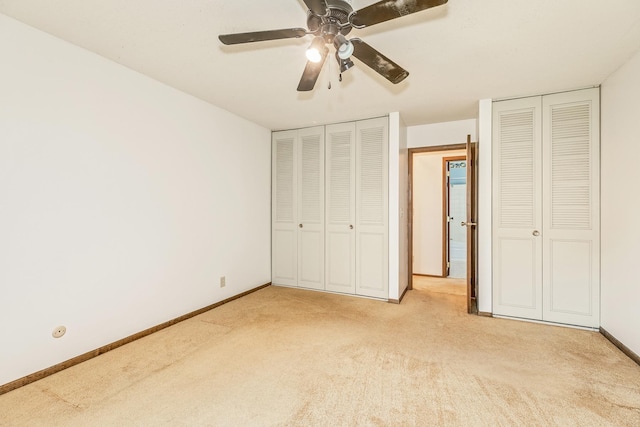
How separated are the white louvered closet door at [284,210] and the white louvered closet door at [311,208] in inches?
3.9

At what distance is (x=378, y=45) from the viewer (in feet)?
7.25

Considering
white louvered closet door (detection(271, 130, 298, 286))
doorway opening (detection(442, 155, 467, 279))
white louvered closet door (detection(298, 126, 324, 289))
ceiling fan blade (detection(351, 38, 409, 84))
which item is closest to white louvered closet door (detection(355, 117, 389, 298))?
white louvered closet door (detection(298, 126, 324, 289))

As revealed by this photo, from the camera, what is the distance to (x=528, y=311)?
3.17 m

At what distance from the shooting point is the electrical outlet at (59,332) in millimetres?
2152

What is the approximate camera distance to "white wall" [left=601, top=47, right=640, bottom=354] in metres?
2.33

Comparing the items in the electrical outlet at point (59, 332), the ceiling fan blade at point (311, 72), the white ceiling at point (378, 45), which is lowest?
the electrical outlet at point (59, 332)

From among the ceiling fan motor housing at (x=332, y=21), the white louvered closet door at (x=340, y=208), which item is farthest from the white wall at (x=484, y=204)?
the ceiling fan motor housing at (x=332, y=21)

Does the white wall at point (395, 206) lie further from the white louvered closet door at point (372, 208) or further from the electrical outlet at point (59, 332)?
the electrical outlet at point (59, 332)

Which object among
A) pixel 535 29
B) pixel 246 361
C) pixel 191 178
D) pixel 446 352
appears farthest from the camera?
pixel 191 178

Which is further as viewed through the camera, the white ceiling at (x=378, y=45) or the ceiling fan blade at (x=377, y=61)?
the white ceiling at (x=378, y=45)

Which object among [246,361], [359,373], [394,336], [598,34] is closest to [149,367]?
Answer: [246,361]

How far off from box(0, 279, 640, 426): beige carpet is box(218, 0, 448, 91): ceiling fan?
2.02 m

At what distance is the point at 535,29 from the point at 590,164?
1.70 metres

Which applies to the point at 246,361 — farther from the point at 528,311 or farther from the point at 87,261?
the point at 528,311
